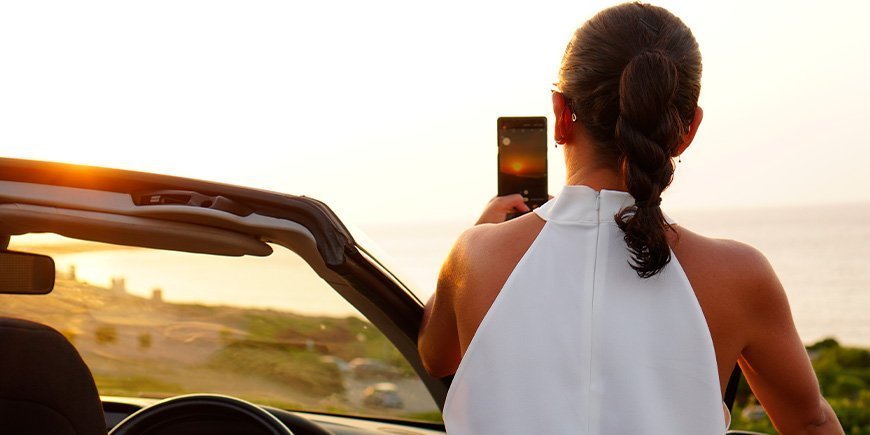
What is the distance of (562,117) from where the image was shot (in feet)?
7.37

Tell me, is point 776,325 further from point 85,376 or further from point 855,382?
point 855,382

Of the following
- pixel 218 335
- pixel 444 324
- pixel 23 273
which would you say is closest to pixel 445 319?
pixel 444 324

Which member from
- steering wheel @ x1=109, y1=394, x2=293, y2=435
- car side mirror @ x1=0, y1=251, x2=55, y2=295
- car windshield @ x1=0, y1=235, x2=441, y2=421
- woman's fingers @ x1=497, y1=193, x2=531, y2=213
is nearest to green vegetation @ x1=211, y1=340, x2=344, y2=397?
car windshield @ x1=0, y1=235, x2=441, y2=421

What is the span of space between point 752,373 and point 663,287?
0.32 m

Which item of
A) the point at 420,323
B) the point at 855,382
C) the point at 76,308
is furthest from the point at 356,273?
the point at 855,382

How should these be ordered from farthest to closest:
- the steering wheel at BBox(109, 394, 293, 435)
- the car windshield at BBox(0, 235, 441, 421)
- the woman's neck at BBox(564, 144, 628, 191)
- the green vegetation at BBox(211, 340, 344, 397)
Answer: the green vegetation at BBox(211, 340, 344, 397)
the car windshield at BBox(0, 235, 441, 421)
the steering wheel at BBox(109, 394, 293, 435)
the woman's neck at BBox(564, 144, 628, 191)

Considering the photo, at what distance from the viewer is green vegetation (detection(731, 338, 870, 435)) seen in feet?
53.2

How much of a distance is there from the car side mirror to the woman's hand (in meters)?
1.10

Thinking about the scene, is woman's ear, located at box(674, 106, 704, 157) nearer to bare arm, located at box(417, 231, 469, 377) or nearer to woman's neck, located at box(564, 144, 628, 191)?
woman's neck, located at box(564, 144, 628, 191)

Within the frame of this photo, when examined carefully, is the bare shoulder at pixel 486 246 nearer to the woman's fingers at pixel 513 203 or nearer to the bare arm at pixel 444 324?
A: the bare arm at pixel 444 324

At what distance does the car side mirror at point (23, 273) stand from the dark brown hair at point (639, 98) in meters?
1.39

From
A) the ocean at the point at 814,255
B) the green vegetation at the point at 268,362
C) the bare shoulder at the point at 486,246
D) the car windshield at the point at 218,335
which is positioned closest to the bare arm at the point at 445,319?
the bare shoulder at the point at 486,246

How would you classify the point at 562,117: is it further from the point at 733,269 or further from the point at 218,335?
the point at 218,335

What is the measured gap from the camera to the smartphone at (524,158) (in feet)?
9.11
